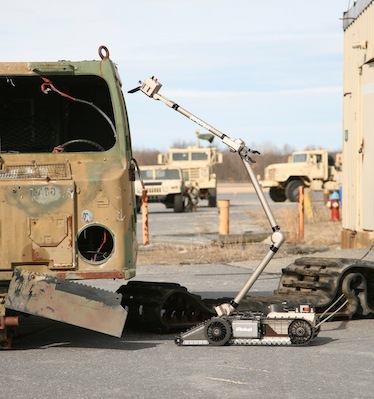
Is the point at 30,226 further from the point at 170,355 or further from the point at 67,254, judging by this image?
the point at 170,355

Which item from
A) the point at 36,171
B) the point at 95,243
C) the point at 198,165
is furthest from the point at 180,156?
the point at 36,171

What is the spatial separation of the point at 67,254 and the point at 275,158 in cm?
11395

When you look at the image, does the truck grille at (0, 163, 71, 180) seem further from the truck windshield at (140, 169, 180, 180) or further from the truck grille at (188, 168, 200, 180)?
the truck grille at (188, 168, 200, 180)

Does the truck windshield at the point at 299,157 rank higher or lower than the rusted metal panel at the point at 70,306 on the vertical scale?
higher

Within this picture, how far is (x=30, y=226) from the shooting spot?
8953mm

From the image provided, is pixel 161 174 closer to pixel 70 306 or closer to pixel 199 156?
pixel 199 156

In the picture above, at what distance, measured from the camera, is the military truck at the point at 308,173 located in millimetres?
49188

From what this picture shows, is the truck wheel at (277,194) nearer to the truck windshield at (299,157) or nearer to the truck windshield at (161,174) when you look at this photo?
the truck windshield at (299,157)

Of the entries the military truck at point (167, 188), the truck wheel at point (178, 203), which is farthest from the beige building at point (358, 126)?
the truck wheel at point (178, 203)

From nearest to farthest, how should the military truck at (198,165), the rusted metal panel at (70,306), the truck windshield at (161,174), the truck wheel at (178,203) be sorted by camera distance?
the rusted metal panel at (70,306) → the truck wheel at (178,203) → the truck windshield at (161,174) → the military truck at (198,165)

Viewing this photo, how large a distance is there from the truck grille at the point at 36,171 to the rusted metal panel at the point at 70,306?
991 mm

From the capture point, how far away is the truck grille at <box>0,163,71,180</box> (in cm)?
908

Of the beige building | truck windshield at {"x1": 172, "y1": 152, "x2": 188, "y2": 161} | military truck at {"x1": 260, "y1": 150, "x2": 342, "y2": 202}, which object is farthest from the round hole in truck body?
military truck at {"x1": 260, "y1": 150, "x2": 342, "y2": 202}

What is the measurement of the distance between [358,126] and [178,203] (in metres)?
25.2
